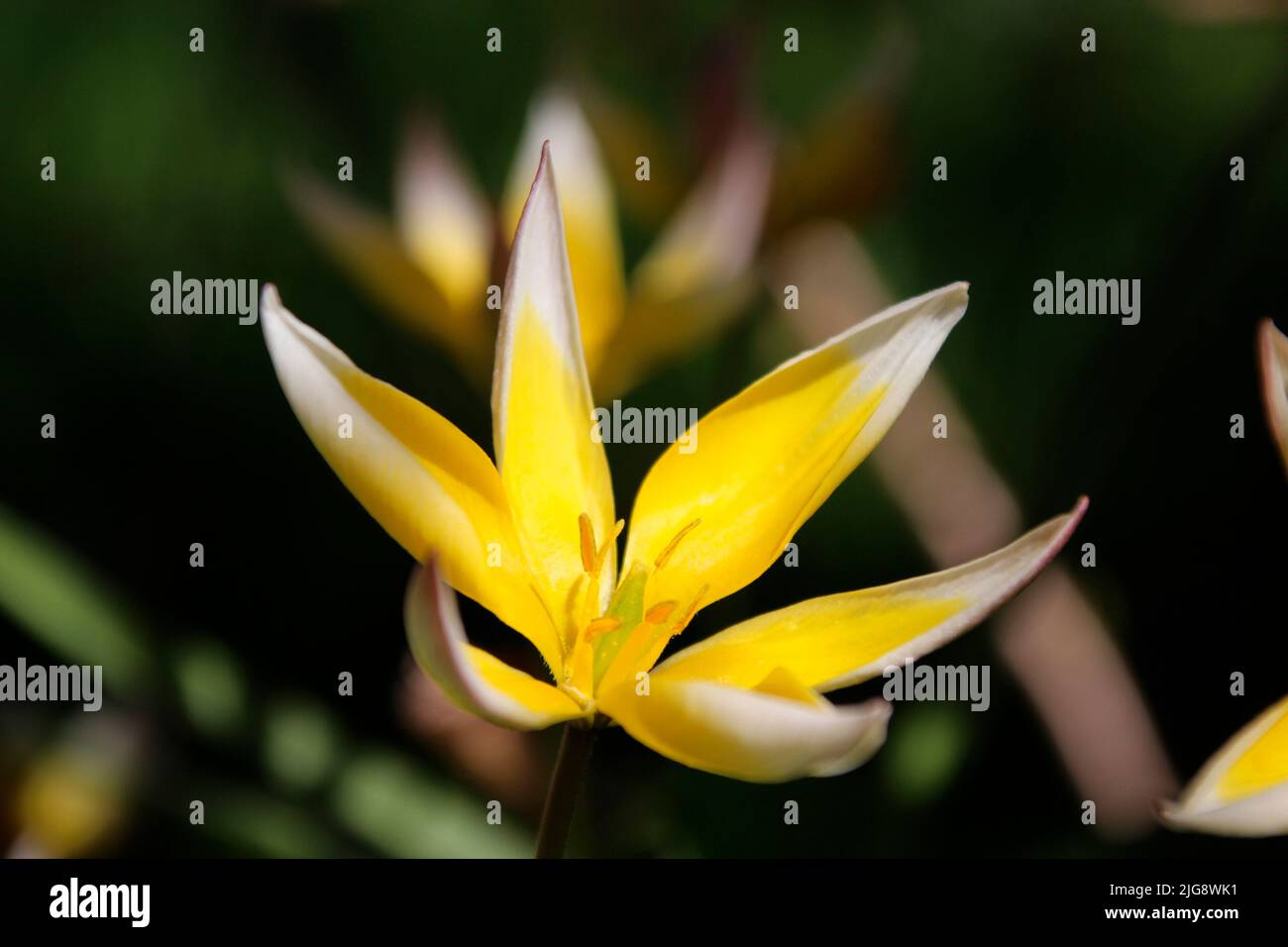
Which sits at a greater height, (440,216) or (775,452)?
(440,216)

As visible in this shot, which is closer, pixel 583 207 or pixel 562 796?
pixel 562 796

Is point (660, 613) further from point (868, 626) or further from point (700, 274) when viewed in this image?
point (700, 274)

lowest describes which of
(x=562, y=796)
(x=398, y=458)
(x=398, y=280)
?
(x=562, y=796)

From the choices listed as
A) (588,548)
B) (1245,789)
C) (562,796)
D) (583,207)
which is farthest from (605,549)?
(583,207)

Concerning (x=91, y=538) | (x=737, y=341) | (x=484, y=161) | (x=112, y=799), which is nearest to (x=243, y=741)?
(x=112, y=799)

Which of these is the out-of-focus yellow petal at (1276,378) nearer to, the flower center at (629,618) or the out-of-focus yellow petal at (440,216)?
the flower center at (629,618)

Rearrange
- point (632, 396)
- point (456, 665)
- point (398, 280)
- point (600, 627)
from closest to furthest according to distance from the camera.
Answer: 1. point (456, 665)
2. point (600, 627)
3. point (398, 280)
4. point (632, 396)

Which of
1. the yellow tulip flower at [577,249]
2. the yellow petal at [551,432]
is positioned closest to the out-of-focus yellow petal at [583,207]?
the yellow tulip flower at [577,249]
